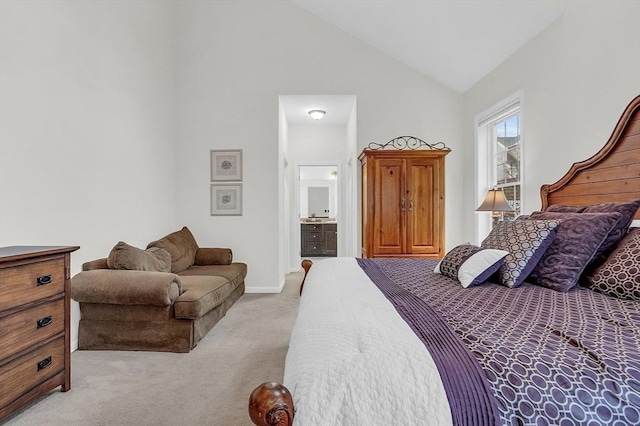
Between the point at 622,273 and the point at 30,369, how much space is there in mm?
2989

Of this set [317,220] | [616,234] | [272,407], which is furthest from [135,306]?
[317,220]

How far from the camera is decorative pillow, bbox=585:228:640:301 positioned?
5.00 ft

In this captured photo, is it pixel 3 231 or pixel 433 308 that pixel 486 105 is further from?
pixel 3 231

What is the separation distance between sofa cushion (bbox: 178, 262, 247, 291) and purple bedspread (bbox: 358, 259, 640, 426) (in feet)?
8.70

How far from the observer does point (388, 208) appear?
407 cm

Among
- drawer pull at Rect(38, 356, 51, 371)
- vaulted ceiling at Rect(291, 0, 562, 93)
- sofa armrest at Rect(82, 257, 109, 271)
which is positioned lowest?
drawer pull at Rect(38, 356, 51, 371)

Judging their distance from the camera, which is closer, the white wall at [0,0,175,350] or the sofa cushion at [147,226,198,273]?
the white wall at [0,0,175,350]

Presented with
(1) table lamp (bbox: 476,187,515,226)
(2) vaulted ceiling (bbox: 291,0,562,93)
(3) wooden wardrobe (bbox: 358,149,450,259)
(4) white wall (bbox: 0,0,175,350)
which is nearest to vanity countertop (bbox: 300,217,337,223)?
(3) wooden wardrobe (bbox: 358,149,450,259)

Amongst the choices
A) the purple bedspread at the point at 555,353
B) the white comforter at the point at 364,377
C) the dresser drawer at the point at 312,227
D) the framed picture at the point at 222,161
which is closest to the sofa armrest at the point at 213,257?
the framed picture at the point at 222,161

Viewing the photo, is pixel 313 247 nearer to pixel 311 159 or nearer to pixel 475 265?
pixel 311 159

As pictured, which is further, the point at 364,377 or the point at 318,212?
the point at 318,212

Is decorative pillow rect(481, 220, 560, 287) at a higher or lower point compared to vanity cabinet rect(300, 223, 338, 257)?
higher

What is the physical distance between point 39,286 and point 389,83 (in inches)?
165

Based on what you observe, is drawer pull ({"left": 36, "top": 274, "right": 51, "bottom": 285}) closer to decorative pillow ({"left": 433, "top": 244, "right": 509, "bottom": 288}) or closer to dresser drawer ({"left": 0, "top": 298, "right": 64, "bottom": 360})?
dresser drawer ({"left": 0, "top": 298, "right": 64, "bottom": 360})
